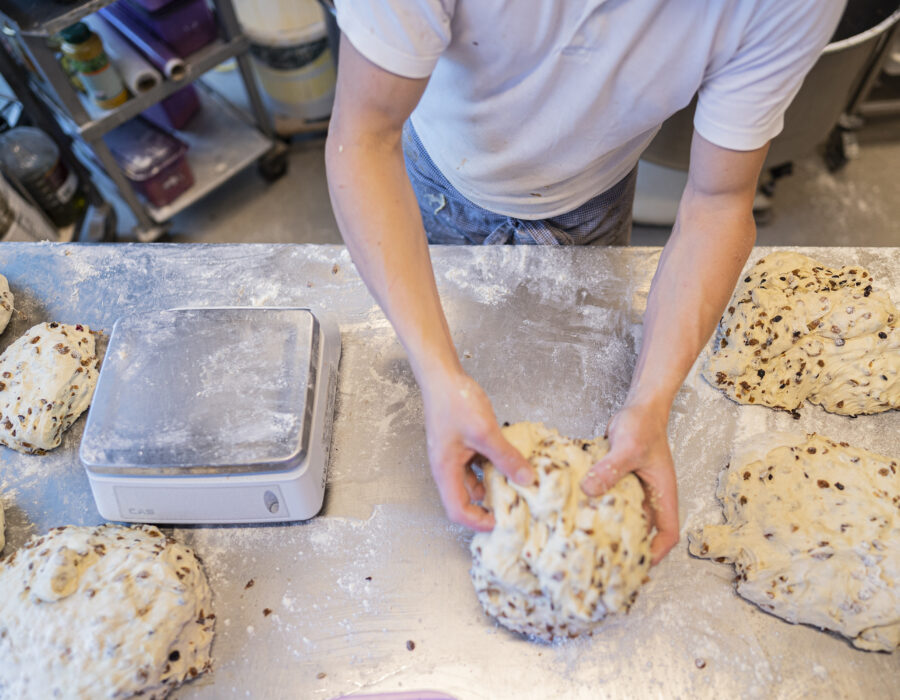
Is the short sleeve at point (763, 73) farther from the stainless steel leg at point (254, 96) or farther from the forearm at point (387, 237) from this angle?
the stainless steel leg at point (254, 96)

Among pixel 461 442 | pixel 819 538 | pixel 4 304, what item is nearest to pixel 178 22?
pixel 4 304

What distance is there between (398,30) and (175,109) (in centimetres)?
243

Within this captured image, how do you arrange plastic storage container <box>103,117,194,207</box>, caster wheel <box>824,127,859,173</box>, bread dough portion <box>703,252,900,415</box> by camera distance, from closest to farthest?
1. bread dough portion <box>703,252,900,415</box>
2. plastic storage container <box>103,117,194,207</box>
3. caster wheel <box>824,127,859,173</box>

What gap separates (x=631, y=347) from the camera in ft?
4.84

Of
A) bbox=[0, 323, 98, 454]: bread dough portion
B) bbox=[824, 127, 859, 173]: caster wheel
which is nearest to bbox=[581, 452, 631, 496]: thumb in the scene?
bbox=[0, 323, 98, 454]: bread dough portion

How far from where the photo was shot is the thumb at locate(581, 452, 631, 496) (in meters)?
1.06

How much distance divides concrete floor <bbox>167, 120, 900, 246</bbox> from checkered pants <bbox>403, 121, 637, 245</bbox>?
148cm

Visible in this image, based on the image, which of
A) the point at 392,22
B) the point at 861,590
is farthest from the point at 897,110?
the point at 392,22

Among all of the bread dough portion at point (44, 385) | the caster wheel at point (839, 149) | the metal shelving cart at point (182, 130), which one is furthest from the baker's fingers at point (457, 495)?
the caster wheel at point (839, 149)

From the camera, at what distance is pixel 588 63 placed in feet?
3.50

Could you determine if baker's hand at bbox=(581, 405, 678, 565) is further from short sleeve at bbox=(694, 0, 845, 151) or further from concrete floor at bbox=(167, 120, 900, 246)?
concrete floor at bbox=(167, 120, 900, 246)

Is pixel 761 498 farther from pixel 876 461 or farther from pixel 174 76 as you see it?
pixel 174 76

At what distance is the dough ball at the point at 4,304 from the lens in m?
1.52

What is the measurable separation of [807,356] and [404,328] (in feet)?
2.97
